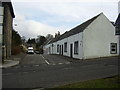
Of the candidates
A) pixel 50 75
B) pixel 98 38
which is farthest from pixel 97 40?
pixel 50 75

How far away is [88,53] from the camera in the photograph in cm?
3178

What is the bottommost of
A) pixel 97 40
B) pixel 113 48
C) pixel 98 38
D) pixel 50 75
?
pixel 50 75

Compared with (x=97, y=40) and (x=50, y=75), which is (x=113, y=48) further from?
(x=50, y=75)

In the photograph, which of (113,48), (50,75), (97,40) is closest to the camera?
(50,75)

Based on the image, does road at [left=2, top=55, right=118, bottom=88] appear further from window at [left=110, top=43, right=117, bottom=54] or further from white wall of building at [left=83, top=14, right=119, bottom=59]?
window at [left=110, top=43, right=117, bottom=54]

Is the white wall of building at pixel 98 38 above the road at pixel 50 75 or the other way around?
above

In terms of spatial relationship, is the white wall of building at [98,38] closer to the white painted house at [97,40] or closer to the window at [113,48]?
the white painted house at [97,40]

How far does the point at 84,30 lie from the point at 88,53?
10.3 feet

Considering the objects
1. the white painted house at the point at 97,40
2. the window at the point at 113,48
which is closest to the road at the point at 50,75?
the white painted house at the point at 97,40

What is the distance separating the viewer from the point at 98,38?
107 feet

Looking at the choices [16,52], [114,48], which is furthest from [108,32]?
[16,52]

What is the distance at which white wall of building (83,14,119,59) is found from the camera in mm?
31891

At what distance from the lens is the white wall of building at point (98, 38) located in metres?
31.9

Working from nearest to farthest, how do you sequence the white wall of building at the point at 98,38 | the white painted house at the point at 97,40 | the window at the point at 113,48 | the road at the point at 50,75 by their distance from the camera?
the road at the point at 50,75, the white painted house at the point at 97,40, the white wall of building at the point at 98,38, the window at the point at 113,48
